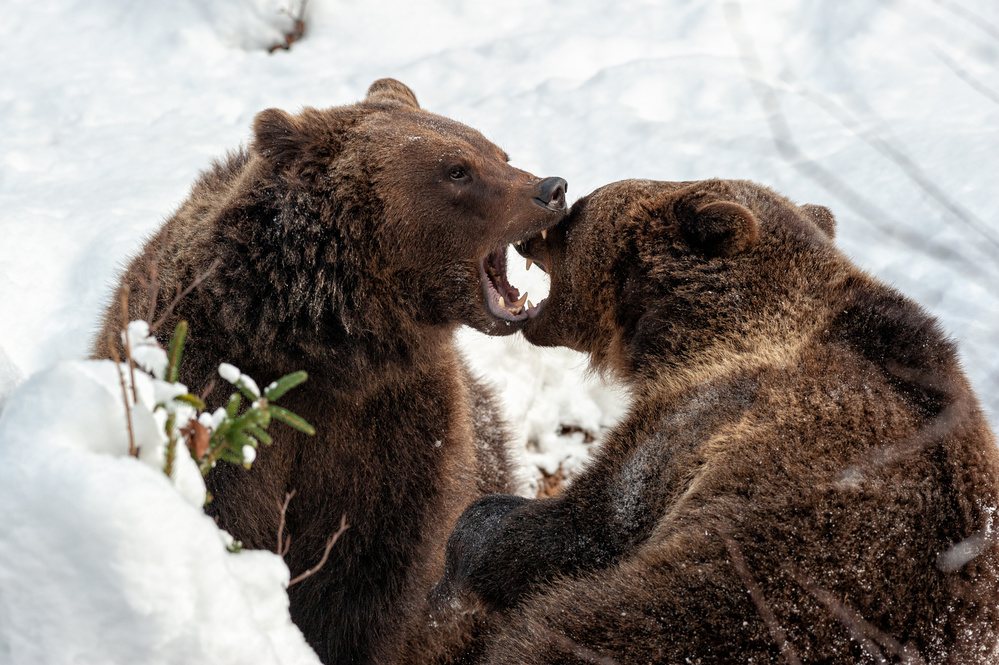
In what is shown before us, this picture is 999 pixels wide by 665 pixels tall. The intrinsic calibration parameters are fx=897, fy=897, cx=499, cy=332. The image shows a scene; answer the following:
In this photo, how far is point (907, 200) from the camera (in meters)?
5.82

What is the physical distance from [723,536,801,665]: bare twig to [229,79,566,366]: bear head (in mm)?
1432

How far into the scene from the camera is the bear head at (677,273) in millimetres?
3518

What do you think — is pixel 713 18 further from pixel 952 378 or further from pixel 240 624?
pixel 240 624

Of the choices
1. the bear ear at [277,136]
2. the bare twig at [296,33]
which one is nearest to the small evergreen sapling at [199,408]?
the bear ear at [277,136]

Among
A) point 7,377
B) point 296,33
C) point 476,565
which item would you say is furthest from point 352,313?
point 296,33

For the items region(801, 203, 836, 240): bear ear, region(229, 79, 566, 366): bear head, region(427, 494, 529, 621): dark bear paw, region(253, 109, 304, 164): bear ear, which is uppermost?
region(253, 109, 304, 164): bear ear

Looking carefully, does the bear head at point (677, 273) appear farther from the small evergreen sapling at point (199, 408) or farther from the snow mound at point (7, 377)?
the snow mound at point (7, 377)

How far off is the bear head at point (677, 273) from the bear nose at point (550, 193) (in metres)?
0.30

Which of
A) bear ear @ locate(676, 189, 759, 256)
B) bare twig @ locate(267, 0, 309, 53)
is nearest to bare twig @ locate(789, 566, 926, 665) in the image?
bear ear @ locate(676, 189, 759, 256)

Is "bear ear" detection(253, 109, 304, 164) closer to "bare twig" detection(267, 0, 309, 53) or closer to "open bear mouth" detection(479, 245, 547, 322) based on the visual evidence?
"open bear mouth" detection(479, 245, 547, 322)

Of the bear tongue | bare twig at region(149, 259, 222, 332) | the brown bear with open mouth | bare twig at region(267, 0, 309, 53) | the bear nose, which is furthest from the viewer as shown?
bare twig at region(267, 0, 309, 53)

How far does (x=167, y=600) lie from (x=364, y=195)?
2037mm

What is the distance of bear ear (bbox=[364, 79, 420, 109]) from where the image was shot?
4067 millimetres

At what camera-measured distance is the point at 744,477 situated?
9.57 ft
